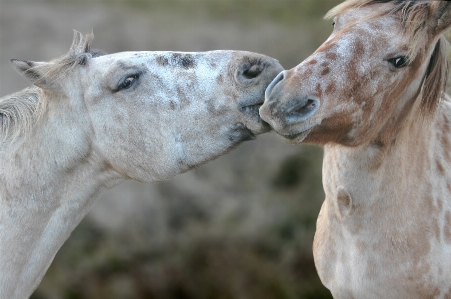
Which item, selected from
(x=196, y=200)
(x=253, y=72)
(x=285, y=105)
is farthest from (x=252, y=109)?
(x=196, y=200)

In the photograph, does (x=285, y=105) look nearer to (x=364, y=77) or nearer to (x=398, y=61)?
(x=364, y=77)

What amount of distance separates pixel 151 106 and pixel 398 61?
50.3 inches

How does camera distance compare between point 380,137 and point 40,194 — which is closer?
point 40,194

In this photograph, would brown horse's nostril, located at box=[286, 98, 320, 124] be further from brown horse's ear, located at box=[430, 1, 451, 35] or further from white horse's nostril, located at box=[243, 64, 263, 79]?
brown horse's ear, located at box=[430, 1, 451, 35]

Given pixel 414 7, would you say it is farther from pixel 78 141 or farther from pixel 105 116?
pixel 78 141

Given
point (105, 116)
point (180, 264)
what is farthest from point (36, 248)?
point (180, 264)

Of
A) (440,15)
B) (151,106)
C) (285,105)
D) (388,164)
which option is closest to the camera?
(285,105)

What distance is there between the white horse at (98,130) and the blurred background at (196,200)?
153 inches

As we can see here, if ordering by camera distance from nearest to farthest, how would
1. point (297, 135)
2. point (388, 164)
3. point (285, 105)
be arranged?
point (285, 105) → point (297, 135) → point (388, 164)

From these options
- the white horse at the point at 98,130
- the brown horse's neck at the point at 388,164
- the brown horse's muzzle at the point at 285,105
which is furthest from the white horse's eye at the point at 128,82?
the brown horse's neck at the point at 388,164

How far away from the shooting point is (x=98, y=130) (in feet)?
8.36

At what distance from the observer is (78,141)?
2547 millimetres

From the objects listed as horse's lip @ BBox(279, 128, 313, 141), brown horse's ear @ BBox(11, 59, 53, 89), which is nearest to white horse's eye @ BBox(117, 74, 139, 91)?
brown horse's ear @ BBox(11, 59, 53, 89)

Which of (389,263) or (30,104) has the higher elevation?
(30,104)
